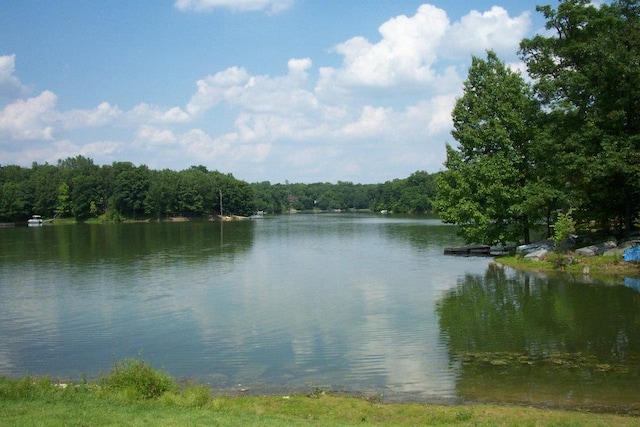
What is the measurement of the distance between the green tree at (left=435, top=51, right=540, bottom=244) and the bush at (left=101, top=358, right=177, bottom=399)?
101 feet

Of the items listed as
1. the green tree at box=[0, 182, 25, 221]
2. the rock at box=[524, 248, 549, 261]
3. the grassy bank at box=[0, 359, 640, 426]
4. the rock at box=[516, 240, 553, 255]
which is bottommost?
the grassy bank at box=[0, 359, 640, 426]

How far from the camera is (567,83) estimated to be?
112 feet

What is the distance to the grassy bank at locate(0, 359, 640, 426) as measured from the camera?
10102 millimetres

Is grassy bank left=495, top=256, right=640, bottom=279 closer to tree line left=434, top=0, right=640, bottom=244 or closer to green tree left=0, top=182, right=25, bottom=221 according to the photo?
tree line left=434, top=0, right=640, bottom=244

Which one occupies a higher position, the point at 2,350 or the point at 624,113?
the point at 624,113

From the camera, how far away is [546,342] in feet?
59.4

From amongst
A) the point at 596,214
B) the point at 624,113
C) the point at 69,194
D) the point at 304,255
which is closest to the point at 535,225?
the point at 596,214

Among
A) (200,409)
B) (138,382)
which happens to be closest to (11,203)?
(138,382)

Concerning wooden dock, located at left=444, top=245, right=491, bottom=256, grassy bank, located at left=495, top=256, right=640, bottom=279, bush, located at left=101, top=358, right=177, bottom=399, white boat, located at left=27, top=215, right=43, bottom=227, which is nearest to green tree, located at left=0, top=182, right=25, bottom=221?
white boat, located at left=27, top=215, right=43, bottom=227

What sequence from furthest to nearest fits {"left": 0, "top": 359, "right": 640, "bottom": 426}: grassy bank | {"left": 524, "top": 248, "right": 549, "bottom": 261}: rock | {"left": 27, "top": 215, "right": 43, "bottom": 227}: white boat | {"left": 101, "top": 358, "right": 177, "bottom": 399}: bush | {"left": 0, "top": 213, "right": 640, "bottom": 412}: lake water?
{"left": 27, "top": 215, "right": 43, "bottom": 227}: white boat, {"left": 524, "top": 248, "right": 549, "bottom": 261}: rock, {"left": 0, "top": 213, "right": 640, "bottom": 412}: lake water, {"left": 101, "top": 358, "right": 177, "bottom": 399}: bush, {"left": 0, "top": 359, "right": 640, "bottom": 426}: grassy bank

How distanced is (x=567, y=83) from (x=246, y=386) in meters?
28.9

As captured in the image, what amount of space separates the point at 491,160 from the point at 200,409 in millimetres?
34215

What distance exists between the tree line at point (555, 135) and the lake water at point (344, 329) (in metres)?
5.96

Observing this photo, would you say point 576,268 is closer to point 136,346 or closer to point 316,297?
point 316,297
